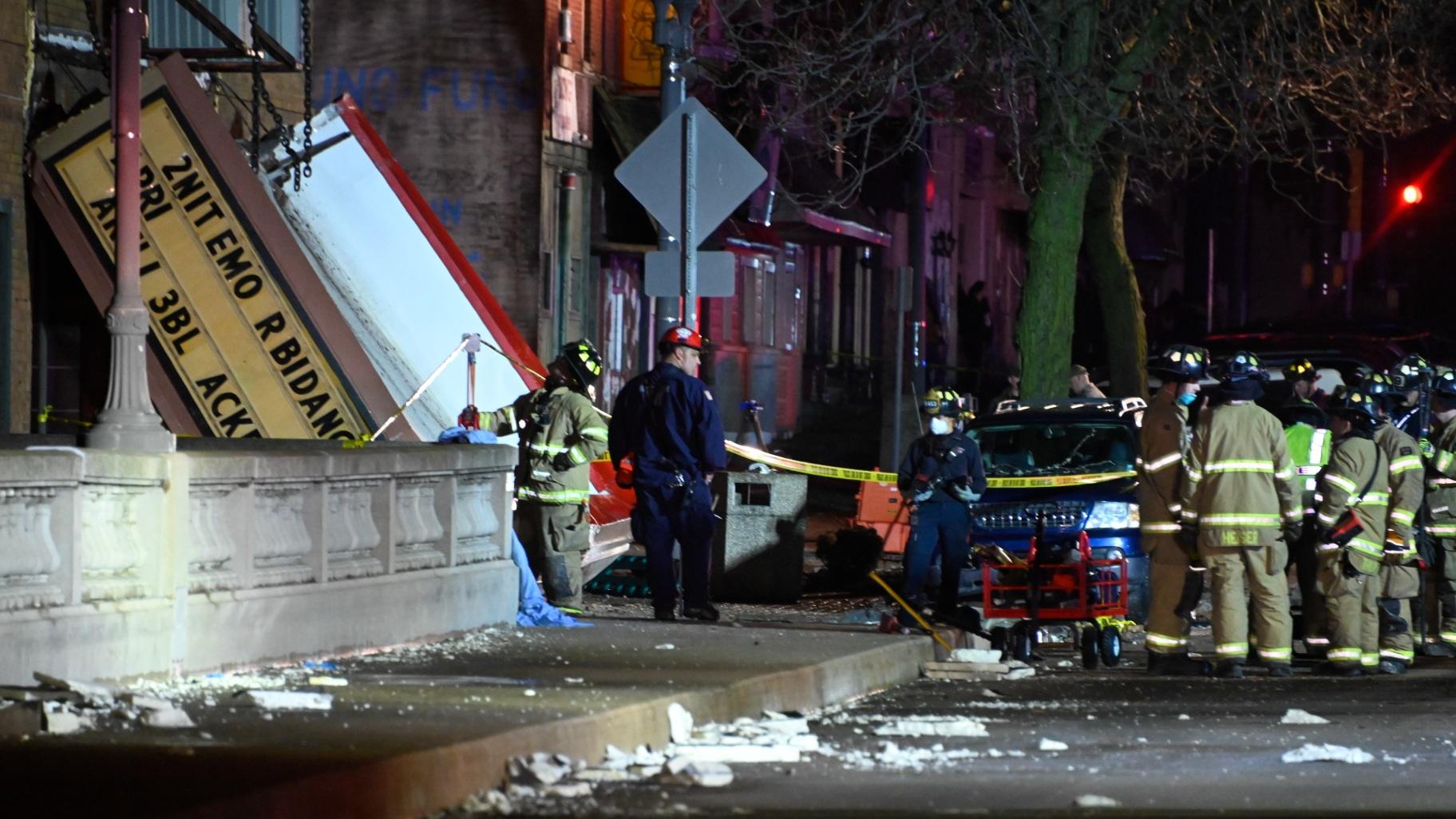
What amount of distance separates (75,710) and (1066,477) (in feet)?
31.9

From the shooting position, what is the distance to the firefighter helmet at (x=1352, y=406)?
14.5 meters

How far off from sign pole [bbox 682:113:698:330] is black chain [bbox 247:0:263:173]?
19.0ft

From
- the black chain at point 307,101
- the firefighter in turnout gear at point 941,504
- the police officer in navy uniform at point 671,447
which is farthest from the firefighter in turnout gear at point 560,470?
the black chain at point 307,101

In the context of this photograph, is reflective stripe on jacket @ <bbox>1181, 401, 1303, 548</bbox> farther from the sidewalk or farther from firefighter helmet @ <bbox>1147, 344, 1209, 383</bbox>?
the sidewalk

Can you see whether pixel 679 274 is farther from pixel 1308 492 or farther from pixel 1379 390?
pixel 1379 390

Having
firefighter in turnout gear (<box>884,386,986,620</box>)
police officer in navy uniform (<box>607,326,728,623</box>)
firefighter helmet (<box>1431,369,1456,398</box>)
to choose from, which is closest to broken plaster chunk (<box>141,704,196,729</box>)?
police officer in navy uniform (<box>607,326,728,623</box>)

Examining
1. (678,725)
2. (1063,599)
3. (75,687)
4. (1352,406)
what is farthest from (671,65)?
(75,687)

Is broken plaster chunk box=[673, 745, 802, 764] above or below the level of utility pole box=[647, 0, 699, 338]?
below

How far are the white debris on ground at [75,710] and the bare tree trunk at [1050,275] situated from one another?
1548 centimetres

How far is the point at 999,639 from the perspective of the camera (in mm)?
15156

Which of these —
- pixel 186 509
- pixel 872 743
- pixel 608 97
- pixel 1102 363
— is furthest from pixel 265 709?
pixel 1102 363

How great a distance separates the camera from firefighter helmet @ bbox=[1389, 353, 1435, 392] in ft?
60.5

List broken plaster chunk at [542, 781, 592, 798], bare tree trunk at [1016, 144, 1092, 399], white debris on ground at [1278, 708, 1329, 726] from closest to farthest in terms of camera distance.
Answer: broken plaster chunk at [542, 781, 592, 798]
white debris on ground at [1278, 708, 1329, 726]
bare tree trunk at [1016, 144, 1092, 399]

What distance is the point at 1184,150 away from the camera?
85.9 ft
